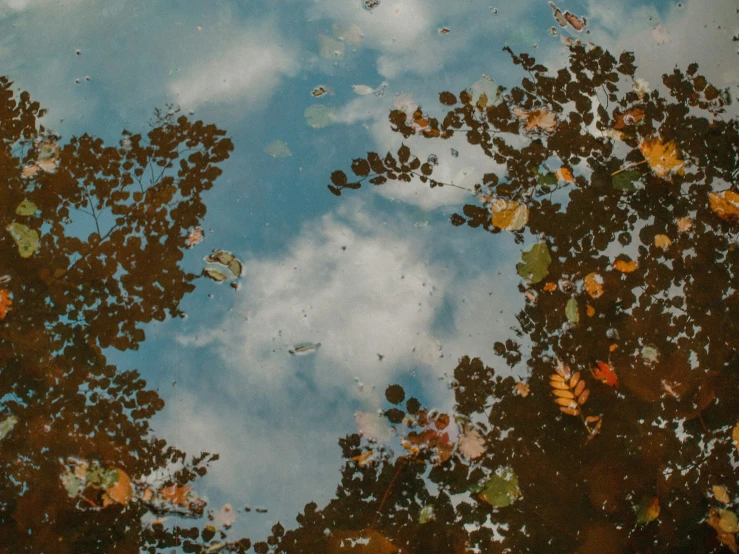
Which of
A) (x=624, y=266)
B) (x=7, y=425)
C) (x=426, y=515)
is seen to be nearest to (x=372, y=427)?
(x=426, y=515)

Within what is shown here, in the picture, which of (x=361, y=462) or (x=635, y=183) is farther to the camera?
(x=635, y=183)

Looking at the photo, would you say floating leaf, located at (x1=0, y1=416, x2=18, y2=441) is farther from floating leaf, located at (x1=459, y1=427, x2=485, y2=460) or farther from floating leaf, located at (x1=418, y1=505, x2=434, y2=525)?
floating leaf, located at (x1=459, y1=427, x2=485, y2=460)

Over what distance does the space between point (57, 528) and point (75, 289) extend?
2.78 ft

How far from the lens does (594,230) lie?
1.85m

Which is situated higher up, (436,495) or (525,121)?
(525,121)

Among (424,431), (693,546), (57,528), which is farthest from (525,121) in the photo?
(57,528)

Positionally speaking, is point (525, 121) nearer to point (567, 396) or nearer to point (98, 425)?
point (567, 396)

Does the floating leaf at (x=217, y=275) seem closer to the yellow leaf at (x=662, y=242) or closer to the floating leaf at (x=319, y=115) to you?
the floating leaf at (x=319, y=115)

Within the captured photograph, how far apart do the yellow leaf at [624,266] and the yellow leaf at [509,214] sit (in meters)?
0.40

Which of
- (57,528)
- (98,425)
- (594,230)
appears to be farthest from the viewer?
(594,230)

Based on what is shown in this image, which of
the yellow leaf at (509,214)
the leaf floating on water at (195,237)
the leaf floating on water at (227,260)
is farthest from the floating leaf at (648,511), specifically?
the leaf floating on water at (195,237)

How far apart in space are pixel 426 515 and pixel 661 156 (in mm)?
1779

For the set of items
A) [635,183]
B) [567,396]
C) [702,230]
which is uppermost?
[635,183]

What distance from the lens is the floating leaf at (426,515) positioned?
1643 mm
